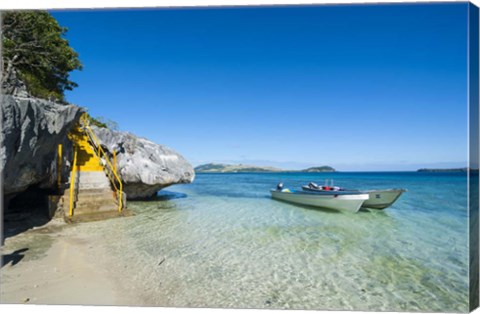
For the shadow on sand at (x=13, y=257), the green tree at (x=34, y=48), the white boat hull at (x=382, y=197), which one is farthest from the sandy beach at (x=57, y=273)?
the white boat hull at (x=382, y=197)

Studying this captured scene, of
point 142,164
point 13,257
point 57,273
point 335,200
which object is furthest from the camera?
point 142,164

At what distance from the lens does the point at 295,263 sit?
5301mm

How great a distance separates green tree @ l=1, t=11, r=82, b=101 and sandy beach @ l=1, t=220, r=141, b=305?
3.77 meters

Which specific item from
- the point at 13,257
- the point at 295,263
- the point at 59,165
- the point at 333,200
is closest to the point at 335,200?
the point at 333,200

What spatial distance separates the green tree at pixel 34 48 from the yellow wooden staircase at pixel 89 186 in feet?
5.99

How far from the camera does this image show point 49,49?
380 inches

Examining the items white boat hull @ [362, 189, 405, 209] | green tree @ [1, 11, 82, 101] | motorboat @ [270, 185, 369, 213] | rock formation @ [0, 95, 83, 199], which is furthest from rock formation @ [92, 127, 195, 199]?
white boat hull @ [362, 189, 405, 209]

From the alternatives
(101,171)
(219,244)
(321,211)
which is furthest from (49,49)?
(321,211)

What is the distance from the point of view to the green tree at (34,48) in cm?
793

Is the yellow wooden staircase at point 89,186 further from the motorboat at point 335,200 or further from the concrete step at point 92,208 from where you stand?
the motorboat at point 335,200

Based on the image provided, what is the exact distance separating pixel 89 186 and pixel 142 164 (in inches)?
134

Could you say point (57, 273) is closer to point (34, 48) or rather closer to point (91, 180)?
point (91, 180)

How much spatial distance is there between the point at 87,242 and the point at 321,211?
925 centimetres

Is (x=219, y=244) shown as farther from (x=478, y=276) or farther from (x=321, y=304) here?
(x=478, y=276)
